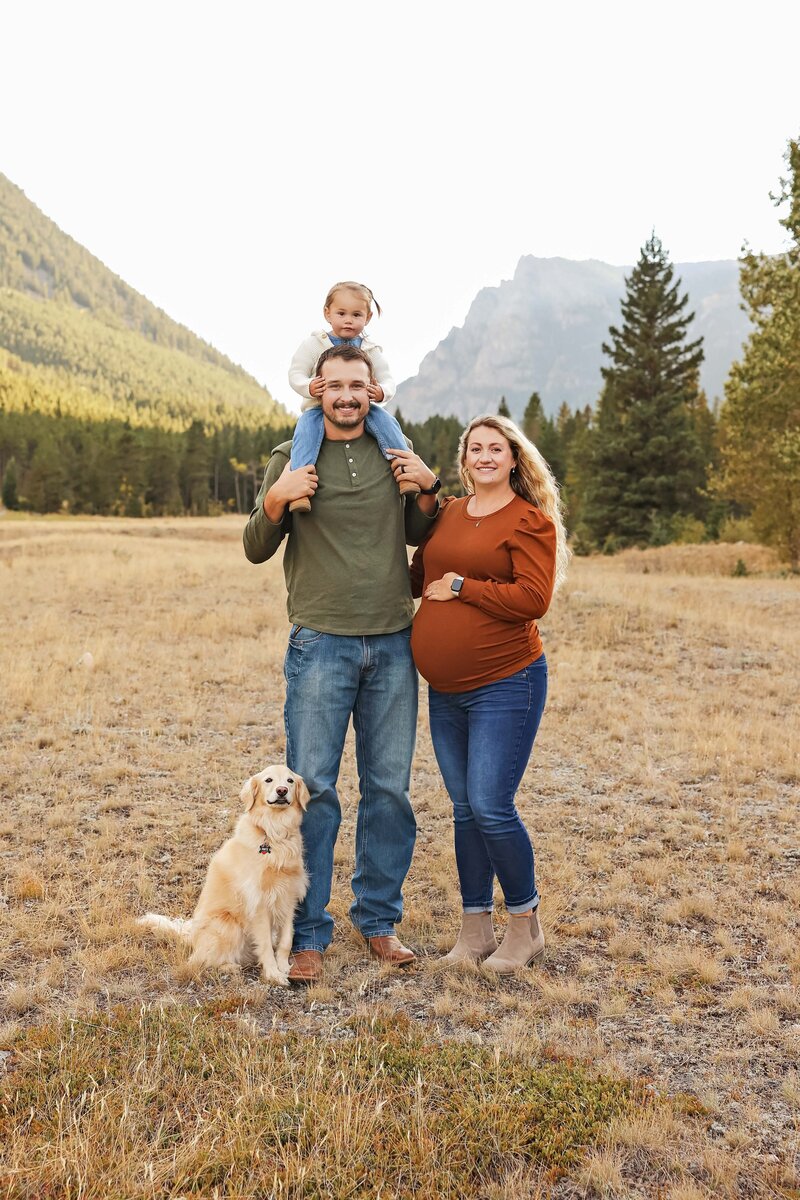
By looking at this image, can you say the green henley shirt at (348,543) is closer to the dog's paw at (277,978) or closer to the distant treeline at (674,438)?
the dog's paw at (277,978)

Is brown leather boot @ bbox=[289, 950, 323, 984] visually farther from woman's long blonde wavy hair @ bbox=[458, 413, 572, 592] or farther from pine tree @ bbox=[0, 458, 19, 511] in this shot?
pine tree @ bbox=[0, 458, 19, 511]

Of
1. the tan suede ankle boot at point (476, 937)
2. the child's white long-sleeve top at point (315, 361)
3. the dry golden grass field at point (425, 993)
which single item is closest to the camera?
the dry golden grass field at point (425, 993)

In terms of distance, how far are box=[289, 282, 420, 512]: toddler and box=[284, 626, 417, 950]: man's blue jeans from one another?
822 millimetres

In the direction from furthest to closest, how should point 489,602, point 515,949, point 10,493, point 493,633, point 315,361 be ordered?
point 10,493 < point 315,361 < point 515,949 < point 493,633 < point 489,602

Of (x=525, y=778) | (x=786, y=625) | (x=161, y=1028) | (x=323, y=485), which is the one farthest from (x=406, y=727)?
(x=786, y=625)

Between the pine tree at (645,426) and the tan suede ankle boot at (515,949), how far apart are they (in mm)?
30470

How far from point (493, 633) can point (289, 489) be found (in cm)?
124

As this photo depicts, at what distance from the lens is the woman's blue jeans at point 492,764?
429cm

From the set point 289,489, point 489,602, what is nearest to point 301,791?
point 489,602

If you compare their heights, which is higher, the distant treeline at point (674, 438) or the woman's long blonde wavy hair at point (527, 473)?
the distant treeline at point (674, 438)

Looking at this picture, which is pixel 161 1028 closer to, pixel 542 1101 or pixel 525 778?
pixel 542 1101

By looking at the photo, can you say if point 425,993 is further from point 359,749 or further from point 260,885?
point 359,749

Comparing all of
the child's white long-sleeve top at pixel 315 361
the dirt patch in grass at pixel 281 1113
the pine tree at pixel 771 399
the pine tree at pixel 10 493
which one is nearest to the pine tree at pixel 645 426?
the pine tree at pixel 771 399

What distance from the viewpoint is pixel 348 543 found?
444 centimetres
